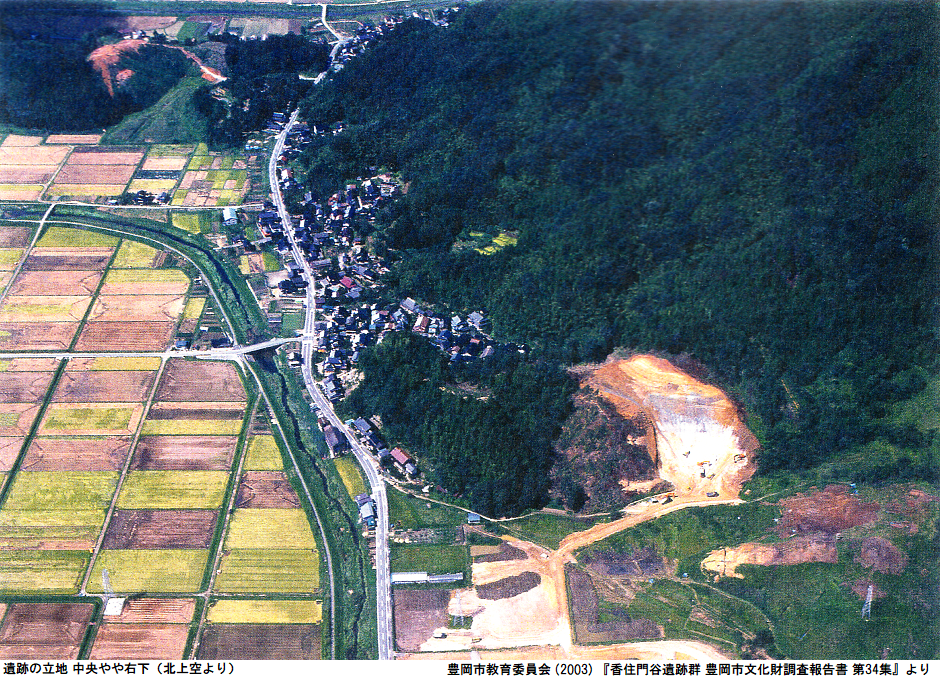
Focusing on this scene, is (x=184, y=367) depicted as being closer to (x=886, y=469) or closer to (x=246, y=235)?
(x=246, y=235)

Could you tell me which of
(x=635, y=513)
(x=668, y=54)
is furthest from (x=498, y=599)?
(x=668, y=54)

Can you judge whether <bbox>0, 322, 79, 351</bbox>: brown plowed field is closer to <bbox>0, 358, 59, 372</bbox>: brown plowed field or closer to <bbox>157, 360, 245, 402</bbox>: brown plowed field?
<bbox>0, 358, 59, 372</bbox>: brown plowed field

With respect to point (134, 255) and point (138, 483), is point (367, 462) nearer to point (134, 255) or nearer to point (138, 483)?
point (138, 483)

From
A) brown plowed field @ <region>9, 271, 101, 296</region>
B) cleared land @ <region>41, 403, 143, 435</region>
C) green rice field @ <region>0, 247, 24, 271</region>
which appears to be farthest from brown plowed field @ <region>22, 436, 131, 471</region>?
green rice field @ <region>0, 247, 24, 271</region>

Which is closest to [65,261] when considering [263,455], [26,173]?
[26,173]

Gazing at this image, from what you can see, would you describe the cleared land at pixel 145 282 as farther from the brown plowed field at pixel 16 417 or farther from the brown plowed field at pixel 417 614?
the brown plowed field at pixel 417 614

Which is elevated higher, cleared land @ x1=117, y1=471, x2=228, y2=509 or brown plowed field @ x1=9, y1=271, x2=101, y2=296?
brown plowed field @ x1=9, y1=271, x2=101, y2=296

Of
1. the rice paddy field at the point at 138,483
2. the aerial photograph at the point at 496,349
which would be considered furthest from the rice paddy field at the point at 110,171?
the rice paddy field at the point at 138,483
